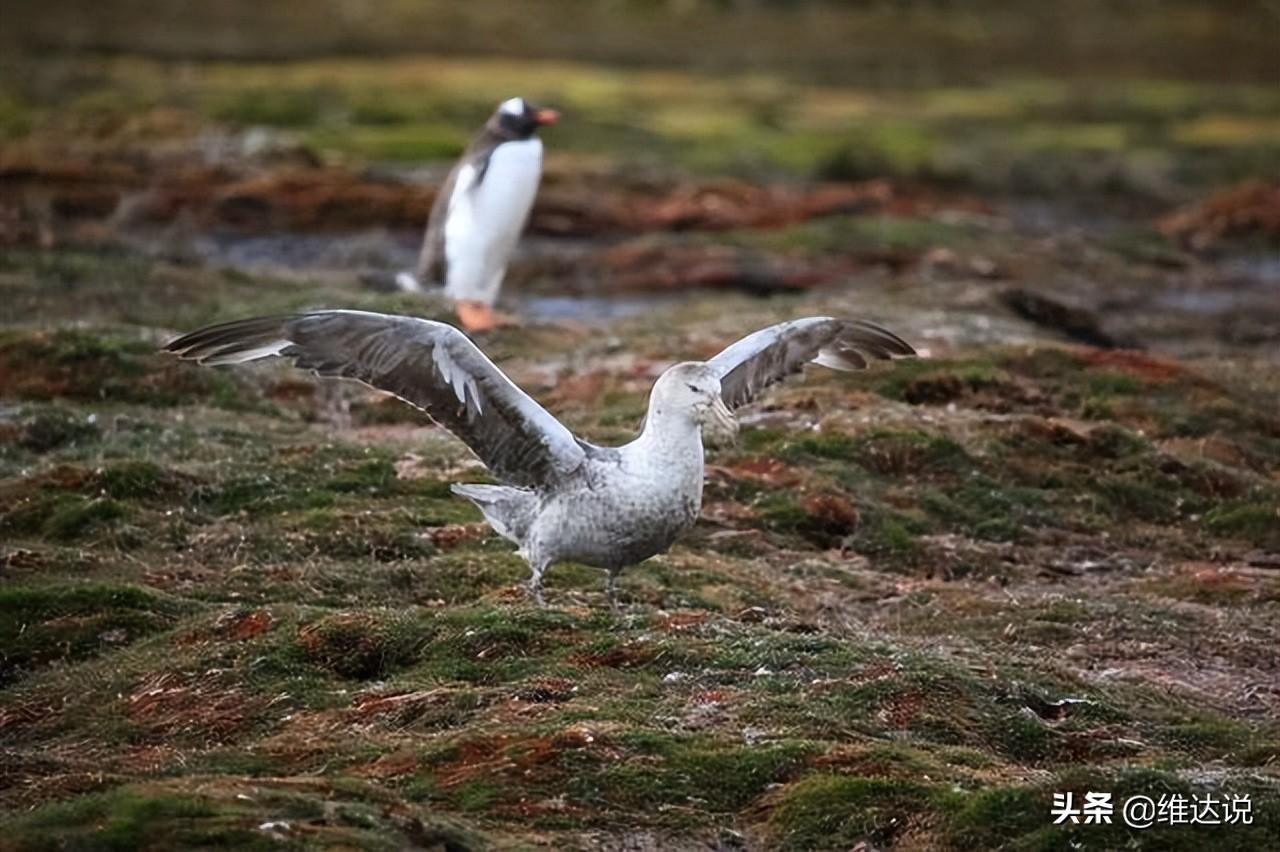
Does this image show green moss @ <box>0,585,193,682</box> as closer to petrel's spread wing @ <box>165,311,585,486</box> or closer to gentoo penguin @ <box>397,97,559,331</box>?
petrel's spread wing @ <box>165,311,585,486</box>

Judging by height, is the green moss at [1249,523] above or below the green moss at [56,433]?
below

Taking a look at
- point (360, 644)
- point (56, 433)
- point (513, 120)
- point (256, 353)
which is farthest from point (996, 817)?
point (513, 120)

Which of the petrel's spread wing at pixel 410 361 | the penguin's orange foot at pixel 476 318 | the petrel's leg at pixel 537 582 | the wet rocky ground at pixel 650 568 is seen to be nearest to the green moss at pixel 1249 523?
the wet rocky ground at pixel 650 568

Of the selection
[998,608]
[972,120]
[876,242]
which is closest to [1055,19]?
[972,120]

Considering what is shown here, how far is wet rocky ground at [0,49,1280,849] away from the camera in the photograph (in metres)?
10.6

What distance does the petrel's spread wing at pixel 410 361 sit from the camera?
12.4m

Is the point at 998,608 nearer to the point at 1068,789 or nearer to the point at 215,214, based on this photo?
the point at 1068,789

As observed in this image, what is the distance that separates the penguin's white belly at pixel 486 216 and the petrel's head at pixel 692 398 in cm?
1345

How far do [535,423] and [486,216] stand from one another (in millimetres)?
13146

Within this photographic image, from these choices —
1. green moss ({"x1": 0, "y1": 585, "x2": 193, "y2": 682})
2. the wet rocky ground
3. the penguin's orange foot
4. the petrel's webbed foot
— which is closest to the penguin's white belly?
the wet rocky ground

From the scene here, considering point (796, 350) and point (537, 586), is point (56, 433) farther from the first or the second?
point (796, 350)

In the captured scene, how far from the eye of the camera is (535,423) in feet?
41.6

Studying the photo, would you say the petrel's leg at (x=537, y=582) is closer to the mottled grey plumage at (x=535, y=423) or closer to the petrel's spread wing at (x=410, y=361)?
the mottled grey plumage at (x=535, y=423)

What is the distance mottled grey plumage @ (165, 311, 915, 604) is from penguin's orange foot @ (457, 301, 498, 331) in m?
10.1
